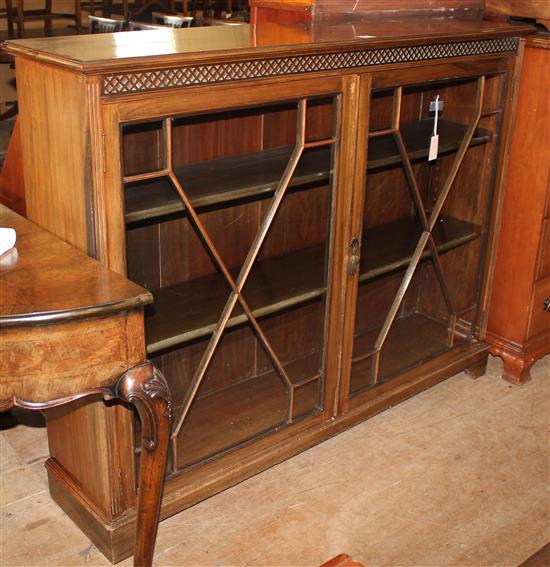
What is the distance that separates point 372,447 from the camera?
253 centimetres

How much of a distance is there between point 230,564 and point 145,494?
0.42m

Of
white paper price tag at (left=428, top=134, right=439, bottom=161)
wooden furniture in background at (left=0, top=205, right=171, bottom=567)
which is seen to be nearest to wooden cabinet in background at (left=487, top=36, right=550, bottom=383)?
white paper price tag at (left=428, top=134, right=439, bottom=161)

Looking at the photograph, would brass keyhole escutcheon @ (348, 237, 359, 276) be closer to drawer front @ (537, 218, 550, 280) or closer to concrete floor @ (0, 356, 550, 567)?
concrete floor @ (0, 356, 550, 567)

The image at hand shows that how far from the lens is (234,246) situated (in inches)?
96.1

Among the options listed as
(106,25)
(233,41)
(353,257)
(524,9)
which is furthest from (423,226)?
(106,25)

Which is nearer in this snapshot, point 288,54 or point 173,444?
point 288,54

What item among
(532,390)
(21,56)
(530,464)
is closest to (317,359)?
(530,464)

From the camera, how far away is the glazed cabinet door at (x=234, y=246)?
200cm

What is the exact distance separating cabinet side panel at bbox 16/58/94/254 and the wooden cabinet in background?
153 centimetres

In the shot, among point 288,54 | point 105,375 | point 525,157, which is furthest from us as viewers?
point 525,157

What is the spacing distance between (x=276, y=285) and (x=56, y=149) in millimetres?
802

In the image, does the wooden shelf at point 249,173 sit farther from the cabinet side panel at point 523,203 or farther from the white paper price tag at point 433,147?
the cabinet side panel at point 523,203

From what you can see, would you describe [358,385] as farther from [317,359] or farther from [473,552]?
[473,552]

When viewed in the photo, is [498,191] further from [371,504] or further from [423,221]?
[371,504]
